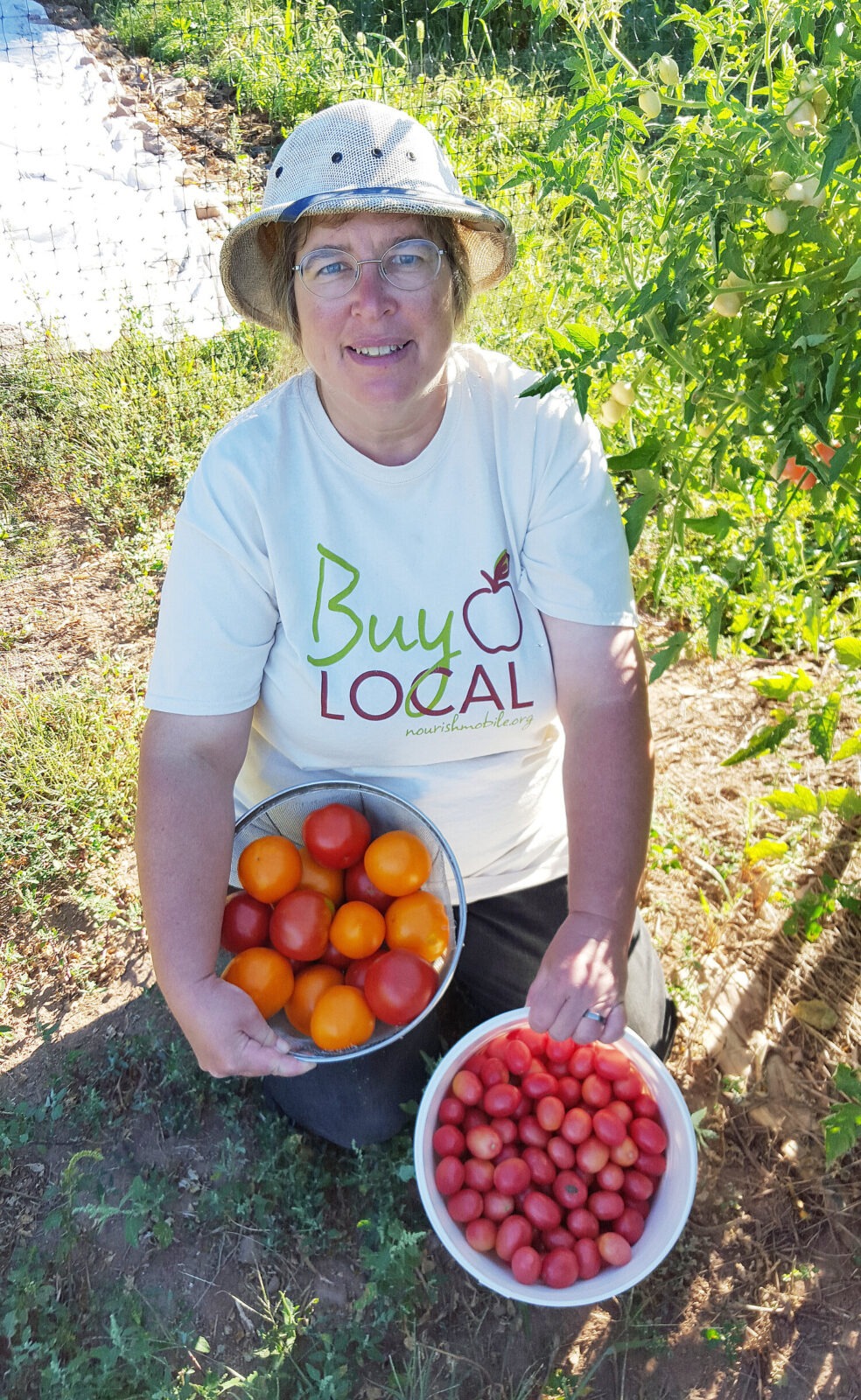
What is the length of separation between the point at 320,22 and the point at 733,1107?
515cm

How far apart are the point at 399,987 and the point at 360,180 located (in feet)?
3.62

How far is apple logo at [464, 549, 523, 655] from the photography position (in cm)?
158

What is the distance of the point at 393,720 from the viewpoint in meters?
1.59

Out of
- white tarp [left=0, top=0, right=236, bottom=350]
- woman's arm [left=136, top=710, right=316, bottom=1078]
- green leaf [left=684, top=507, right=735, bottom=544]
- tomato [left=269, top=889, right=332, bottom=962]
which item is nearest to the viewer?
green leaf [left=684, top=507, right=735, bottom=544]

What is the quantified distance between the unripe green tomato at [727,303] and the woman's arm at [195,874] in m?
0.86

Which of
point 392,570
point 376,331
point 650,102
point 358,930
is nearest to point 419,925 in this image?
point 358,930

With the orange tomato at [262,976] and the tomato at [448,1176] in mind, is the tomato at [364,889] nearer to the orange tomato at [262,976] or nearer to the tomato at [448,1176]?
the orange tomato at [262,976]

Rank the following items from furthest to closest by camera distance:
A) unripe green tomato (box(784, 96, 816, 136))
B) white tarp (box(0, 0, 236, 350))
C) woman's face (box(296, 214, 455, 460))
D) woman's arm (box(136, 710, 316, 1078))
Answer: white tarp (box(0, 0, 236, 350)) < woman's arm (box(136, 710, 316, 1078)) < woman's face (box(296, 214, 455, 460)) < unripe green tomato (box(784, 96, 816, 136))

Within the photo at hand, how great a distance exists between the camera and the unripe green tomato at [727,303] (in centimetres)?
107

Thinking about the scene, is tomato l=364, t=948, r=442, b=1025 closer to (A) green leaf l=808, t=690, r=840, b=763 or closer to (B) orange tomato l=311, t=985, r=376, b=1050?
(B) orange tomato l=311, t=985, r=376, b=1050

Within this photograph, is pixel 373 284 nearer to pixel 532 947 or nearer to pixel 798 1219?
pixel 532 947

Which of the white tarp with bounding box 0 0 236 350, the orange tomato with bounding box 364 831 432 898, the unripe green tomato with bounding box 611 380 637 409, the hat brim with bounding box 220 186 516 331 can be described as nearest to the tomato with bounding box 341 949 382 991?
the orange tomato with bounding box 364 831 432 898

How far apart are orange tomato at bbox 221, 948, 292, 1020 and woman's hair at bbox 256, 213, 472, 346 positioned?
3.07 ft

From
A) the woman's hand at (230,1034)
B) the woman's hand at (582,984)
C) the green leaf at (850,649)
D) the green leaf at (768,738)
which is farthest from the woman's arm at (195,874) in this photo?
the green leaf at (850,649)
